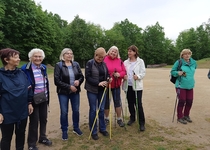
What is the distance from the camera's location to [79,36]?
4272 centimetres

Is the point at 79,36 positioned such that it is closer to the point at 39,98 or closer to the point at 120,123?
the point at 120,123

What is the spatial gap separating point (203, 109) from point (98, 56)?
452 cm

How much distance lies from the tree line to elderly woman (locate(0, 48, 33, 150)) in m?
22.3

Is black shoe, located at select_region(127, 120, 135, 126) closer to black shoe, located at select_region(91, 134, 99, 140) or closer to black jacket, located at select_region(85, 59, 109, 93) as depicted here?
black shoe, located at select_region(91, 134, 99, 140)

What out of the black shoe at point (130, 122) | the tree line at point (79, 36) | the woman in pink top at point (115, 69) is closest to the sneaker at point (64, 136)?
the woman in pink top at point (115, 69)

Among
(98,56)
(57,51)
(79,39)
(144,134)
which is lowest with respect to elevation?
(144,134)

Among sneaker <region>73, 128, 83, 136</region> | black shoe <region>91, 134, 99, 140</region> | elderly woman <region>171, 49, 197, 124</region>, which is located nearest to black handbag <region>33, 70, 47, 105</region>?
sneaker <region>73, 128, 83, 136</region>

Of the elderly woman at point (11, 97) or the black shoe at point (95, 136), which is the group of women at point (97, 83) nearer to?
the black shoe at point (95, 136)

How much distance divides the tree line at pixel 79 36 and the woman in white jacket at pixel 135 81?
21954 millimetres

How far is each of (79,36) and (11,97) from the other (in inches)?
1611

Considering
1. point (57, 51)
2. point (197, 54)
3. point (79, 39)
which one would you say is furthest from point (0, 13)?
point (197, 54)

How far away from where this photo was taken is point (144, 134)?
4.48 m

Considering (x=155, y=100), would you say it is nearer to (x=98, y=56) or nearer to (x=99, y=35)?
(x=98, y=56)

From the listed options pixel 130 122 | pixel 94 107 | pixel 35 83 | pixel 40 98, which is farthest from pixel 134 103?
pixel 35 83
